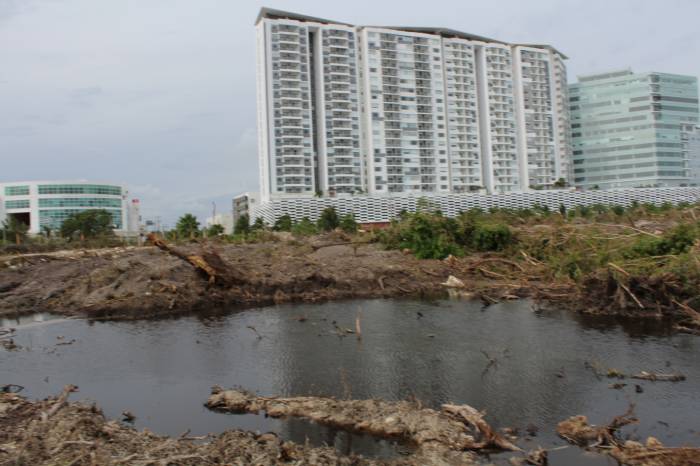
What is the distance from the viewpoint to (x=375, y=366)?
38.7 feet

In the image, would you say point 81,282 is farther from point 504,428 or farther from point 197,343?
point 504,428

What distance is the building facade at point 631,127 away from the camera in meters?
112

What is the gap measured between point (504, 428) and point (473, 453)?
108 cm

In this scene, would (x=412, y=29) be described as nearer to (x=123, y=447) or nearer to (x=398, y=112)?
(x=398, y=112)

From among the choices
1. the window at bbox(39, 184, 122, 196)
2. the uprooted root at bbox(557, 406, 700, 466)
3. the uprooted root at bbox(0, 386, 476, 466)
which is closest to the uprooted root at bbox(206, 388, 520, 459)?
the uprooted root at bbox(0, 386, 476, 466)

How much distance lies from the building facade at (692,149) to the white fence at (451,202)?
27.5m

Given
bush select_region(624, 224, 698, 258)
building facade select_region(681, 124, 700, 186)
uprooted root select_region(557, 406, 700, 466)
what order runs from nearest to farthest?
uprooted root select_region(557, 406, 700, 466)
bush select_region(624, 224, 698, 258)
building facade select_region(681, 124, 700, 186)

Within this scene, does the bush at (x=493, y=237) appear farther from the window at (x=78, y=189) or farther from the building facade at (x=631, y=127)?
the building facade at (x=631, y=127)

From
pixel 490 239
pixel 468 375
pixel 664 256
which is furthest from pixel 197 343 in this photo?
pixel 490 239

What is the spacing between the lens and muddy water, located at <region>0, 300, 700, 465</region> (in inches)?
345

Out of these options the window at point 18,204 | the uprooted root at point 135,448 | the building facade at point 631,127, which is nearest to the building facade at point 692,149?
the building facade at point 631,127

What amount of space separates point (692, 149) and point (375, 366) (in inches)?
5119

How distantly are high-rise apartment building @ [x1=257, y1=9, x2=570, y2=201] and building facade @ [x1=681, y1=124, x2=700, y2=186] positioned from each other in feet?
112

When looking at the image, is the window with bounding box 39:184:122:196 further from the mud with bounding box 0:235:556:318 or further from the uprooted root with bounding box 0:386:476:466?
the uprooted root with bounding box 0:386:476:466
